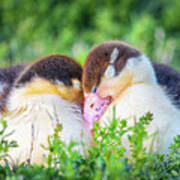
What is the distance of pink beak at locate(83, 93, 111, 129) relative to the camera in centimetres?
330

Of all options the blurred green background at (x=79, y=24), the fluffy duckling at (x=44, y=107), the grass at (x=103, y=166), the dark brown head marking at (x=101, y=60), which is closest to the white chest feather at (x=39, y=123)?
the fluffy duckling at (x=44, y=107)

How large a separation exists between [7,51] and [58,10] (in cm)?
210

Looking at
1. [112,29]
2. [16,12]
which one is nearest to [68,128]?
[112,29]

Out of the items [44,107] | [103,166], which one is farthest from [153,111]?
[103,166]

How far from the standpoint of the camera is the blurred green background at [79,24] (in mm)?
7297

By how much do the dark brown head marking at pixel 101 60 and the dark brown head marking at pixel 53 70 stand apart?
0.13 meters

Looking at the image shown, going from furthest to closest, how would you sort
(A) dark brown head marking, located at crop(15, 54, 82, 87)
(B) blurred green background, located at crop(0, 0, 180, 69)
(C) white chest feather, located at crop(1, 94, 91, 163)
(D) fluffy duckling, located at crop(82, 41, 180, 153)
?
1. (B) blurred green background, located at crop(0, 0, 180, 69)
2. (A) dark brown head marking, located at crop(15, 54, 82, 87)
3. (D) fluffy duckling, located at crop(82, 41, 180, 153)
4. (C) white chest feather, located at crop(1, 94, 91, 163)

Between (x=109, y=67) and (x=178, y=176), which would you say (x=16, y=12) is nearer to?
(x=109, y=67)

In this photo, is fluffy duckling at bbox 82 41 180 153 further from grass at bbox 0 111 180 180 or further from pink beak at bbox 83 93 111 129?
grass at bbox 0 111 180 180

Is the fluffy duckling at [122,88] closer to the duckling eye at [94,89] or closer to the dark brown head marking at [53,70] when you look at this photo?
the duckling eye at [94,89]

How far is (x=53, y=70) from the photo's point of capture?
3.45m

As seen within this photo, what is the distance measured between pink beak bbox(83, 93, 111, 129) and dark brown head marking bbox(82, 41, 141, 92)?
0.36 feet

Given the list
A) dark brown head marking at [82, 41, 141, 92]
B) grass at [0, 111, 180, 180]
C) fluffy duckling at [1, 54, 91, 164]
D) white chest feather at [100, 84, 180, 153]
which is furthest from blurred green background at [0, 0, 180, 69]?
grass at [0, 111, 180, 180]

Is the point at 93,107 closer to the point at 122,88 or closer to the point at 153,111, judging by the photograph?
the point at 122,88
